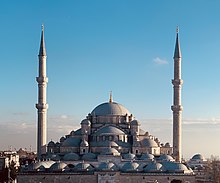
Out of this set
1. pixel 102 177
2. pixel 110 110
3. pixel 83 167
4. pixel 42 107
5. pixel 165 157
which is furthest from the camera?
pixel 110 110

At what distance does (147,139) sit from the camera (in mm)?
43906

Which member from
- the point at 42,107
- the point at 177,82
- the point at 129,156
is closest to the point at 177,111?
the point at 177,82

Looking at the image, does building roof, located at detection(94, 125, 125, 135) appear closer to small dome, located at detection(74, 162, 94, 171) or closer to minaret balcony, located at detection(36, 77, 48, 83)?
small dome, located at detection(74, 162, 94, 171)

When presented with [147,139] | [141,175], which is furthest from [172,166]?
[147,139]

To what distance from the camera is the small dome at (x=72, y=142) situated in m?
43.5

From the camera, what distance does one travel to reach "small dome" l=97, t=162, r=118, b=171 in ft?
123

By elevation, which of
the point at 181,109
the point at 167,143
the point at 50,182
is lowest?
the point at 50,182

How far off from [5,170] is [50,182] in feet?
34.3

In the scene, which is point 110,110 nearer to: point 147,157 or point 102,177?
point 147,157

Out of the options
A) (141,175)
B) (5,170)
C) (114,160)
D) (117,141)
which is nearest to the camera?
(141,175)

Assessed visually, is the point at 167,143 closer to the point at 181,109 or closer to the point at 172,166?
the point at 181,109

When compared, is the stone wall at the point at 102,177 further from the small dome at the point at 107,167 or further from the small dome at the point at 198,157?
the small dome at the point at 198,157

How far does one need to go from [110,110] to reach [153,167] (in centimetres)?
936

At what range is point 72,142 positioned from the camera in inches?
1726
